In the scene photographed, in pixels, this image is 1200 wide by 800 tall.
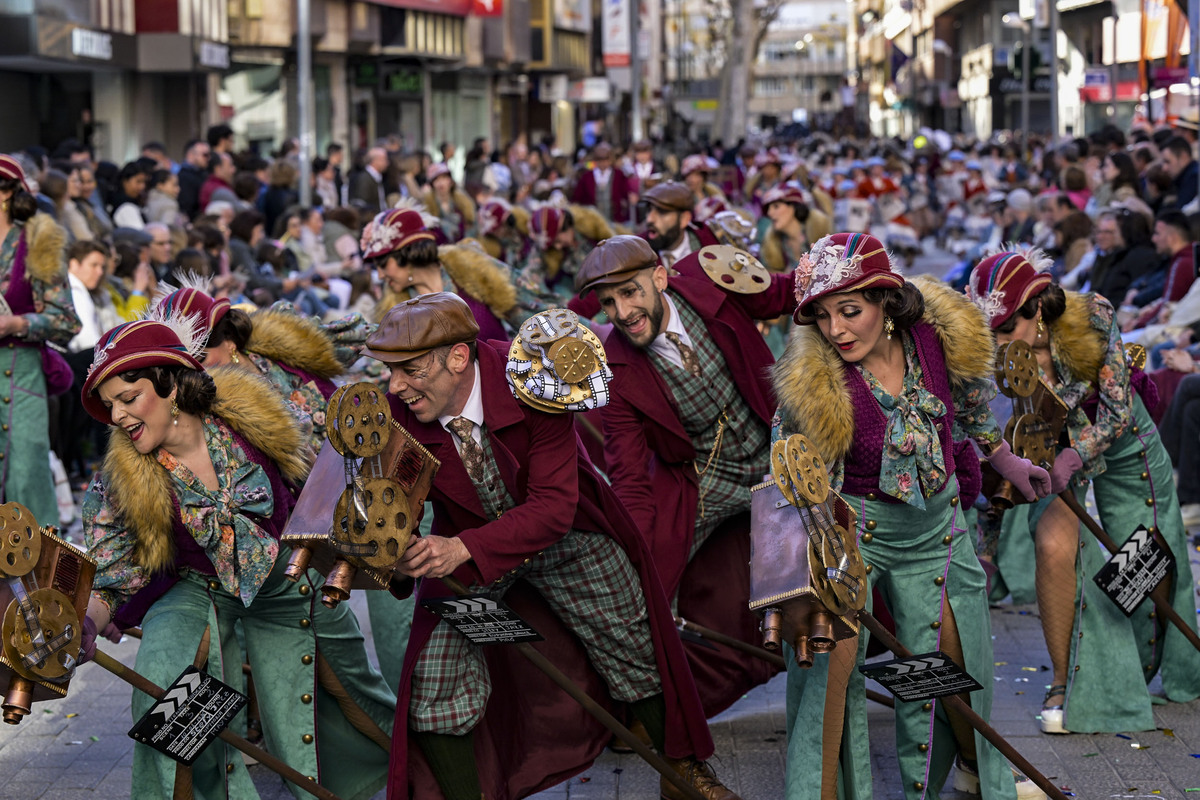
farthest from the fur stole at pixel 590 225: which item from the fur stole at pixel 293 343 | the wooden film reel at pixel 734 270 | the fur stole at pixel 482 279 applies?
the fur stole at pixel 293 343

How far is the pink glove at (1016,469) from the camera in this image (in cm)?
500

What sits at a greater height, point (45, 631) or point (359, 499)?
point (359, 499)

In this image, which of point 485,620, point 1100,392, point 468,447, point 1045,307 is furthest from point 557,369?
point 1100,392

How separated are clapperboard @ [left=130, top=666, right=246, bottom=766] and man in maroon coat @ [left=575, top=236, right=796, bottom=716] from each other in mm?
1729

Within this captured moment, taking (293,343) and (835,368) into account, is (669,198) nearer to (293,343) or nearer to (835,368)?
(293,343)

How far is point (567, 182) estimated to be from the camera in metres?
23.3

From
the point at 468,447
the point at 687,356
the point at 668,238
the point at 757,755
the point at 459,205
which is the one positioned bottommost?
the point at 757,755

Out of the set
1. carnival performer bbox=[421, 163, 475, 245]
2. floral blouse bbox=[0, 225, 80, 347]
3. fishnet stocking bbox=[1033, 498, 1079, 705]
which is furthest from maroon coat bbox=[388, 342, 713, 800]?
carnival performer bbox=[421, 163, 475, 245]

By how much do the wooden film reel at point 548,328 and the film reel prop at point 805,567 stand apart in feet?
2.57

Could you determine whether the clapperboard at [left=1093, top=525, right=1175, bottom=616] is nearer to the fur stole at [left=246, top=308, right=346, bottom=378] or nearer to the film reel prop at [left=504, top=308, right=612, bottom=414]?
the film reel prop at [left=504, top=308, right=612, bottom=414]

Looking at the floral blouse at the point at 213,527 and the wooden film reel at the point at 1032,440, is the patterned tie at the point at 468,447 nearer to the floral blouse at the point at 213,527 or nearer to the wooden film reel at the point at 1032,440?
the floral blouse at the point at 213,527

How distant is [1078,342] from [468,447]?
2.27 m

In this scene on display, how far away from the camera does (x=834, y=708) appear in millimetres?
4566

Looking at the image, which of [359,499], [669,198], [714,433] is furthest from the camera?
[669,198]
